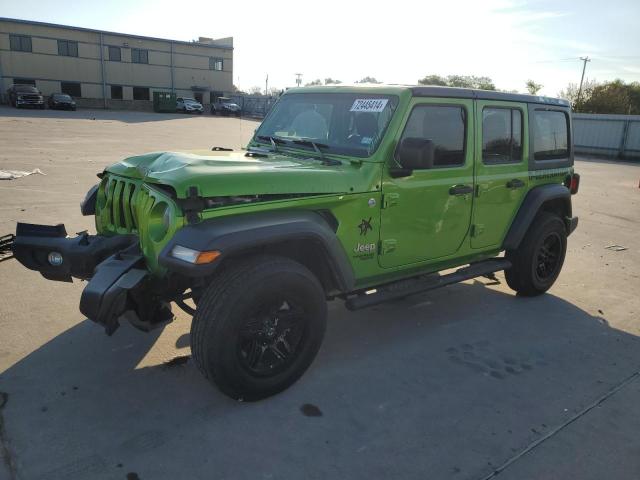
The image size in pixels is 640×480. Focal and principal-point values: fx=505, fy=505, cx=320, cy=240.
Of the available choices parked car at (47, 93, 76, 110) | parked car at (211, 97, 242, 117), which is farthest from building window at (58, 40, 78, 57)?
parked car at (211, 97, 242, 117)

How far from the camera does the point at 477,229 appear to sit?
446 cm

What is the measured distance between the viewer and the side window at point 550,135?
4.93 m

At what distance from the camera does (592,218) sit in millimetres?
9523

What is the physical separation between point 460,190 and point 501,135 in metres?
0.84

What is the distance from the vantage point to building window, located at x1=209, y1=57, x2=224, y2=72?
5144cm

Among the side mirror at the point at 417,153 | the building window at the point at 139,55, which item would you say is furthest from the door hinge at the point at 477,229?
the building window at the point at 139,55

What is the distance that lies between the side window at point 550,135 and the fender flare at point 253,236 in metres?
2.70

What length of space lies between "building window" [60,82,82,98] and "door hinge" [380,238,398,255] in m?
47.9

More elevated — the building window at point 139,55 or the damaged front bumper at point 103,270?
the building window at point 139,55

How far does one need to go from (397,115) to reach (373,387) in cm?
193

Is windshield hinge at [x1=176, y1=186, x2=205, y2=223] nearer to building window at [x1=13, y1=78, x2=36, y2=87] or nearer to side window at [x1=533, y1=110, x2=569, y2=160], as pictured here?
side window at [x1=533, y1=110, x2=569, y2=160]

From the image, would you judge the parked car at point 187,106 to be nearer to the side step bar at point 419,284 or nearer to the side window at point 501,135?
the side window at point 501,135

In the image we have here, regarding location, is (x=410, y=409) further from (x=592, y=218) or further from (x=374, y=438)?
(x=592, y=218)

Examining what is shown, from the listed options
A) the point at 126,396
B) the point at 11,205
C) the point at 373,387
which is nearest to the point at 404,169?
the point at 373,387
